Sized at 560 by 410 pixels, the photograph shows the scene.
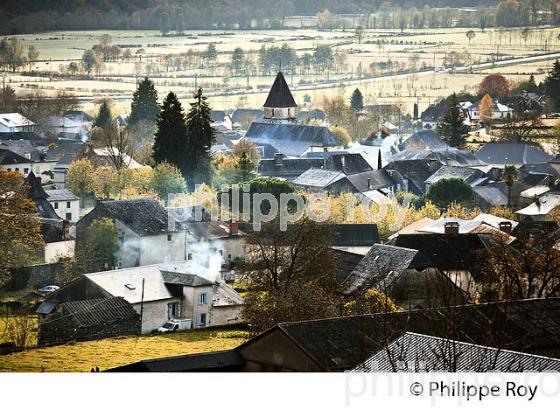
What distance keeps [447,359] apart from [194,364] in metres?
1.58

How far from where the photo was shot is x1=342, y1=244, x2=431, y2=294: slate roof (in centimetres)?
1100

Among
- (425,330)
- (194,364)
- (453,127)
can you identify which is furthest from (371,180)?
(194,364)

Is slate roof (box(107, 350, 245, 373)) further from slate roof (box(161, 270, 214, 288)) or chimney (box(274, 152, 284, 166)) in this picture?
chimney (box(274, 152, 284, 166))

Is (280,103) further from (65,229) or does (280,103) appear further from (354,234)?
(65,229)

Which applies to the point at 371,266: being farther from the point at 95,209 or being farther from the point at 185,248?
the point at 95,209

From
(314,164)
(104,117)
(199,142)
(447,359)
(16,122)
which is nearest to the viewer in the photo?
(447,359)

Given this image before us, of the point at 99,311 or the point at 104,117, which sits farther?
the point at 104,117

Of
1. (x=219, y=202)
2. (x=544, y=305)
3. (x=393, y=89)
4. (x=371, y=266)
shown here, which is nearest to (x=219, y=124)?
(x=219, y=202)

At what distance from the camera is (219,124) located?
14047mm

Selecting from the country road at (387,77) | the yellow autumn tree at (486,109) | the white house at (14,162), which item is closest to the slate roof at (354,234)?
the country road at (387,77)

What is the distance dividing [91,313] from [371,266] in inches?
90.7

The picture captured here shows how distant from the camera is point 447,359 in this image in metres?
7.42

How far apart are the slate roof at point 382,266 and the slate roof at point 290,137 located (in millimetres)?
2952

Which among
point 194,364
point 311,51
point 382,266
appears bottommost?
point 194,364
